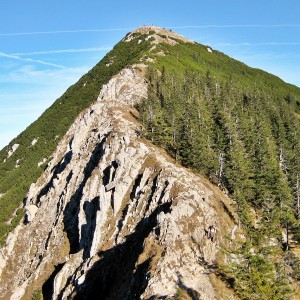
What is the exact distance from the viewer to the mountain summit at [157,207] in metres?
43.8

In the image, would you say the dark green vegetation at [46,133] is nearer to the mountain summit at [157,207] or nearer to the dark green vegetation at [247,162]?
the mountain summit at [157,207]

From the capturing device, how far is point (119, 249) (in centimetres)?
5516

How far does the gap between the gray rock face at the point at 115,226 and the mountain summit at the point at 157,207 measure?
22cm

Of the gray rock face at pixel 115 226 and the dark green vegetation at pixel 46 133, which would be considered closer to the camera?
the gray rock face at pixel 115 226

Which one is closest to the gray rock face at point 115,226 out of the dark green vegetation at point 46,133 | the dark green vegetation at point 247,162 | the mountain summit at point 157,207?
the mountain summit at point 157,207

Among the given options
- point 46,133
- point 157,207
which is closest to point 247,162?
point 157,207

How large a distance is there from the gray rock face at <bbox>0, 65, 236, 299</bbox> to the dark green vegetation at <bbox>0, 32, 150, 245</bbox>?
19.1 meters

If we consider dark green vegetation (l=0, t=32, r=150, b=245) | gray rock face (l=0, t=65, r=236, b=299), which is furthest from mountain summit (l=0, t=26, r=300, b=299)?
dark green vegetation (l=0, t=32, r=150, b=245)

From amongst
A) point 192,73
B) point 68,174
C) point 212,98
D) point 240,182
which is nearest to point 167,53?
point 192,73

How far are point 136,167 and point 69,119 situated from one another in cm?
8814

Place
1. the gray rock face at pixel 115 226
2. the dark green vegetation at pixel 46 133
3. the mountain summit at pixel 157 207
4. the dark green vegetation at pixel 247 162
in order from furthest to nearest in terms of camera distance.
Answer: the dark green vegetation at pixel 46 133 < the gray rock face at pixel 115 226 < the mountain summit at pixel 157 207 < the dark green vegetation at pixel 247 162

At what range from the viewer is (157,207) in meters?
56.4

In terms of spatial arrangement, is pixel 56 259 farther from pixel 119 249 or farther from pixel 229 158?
pixel 229 158

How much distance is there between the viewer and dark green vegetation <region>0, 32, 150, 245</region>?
375 feet
